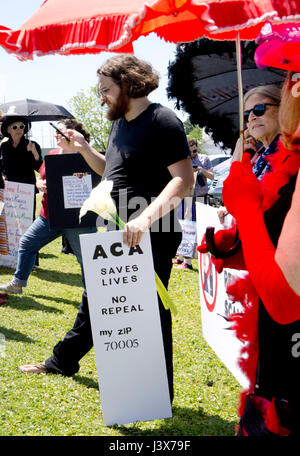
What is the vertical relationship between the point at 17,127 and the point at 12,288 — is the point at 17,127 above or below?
above

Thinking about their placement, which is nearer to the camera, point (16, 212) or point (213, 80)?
point (213, 80)

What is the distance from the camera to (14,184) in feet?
23.1

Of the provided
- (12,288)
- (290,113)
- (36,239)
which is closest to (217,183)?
(36,239)

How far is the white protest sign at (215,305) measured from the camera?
136 inches

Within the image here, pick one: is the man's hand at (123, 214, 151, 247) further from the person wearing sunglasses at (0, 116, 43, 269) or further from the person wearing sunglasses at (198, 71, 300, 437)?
the person wearing sunglasses at (0, 116, 43, 269)

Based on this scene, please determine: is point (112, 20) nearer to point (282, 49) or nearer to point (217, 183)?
point (282, 49)

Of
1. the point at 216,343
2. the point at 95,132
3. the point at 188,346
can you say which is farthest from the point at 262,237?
the point at 95,132

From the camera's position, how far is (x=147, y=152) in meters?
2.74

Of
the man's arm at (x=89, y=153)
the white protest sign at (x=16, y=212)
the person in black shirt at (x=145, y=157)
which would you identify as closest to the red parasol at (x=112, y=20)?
the person in black shirt at (x=145, y=157)

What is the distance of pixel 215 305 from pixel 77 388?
1128 millimetres

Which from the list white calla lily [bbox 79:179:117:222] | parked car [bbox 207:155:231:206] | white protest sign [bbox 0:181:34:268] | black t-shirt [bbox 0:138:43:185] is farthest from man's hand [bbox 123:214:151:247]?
black t-shirt [bbox 0:138:43:185]

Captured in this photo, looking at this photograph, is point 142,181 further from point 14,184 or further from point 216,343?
point 14,184

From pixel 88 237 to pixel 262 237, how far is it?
4.89ft
